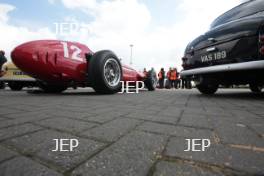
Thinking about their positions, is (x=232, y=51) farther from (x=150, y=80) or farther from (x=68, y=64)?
(x=150, y=80)

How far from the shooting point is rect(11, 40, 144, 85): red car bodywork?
11.0 ft

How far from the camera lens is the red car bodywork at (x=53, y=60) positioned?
336cm

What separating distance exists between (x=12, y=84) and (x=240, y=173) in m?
7.87

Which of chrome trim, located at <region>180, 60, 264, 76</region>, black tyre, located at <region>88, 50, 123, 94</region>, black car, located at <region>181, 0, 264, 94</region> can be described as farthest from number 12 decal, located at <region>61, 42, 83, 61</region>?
chrome trim, located at <region>180, 60, 264, 76</region>

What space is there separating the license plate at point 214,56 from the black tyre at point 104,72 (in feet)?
6.10

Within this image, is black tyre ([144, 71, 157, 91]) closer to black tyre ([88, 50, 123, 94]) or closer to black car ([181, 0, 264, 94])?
black tyre ([88, 50, 123, 94])

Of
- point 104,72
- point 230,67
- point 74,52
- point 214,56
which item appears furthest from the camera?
point 74,52

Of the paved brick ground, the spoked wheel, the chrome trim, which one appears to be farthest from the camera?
the spoked wheel

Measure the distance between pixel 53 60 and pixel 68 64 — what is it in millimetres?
292

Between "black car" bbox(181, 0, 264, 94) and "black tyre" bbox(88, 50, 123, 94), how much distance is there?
1531 millimetres

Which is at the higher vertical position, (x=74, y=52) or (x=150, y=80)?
(x=74, y=52)

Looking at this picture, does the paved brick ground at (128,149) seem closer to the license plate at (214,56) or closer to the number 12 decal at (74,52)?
the license plate at (214,56)

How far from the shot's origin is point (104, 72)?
12.1 ft

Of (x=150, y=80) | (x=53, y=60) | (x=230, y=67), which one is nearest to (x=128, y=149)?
(x=230, y=67)
